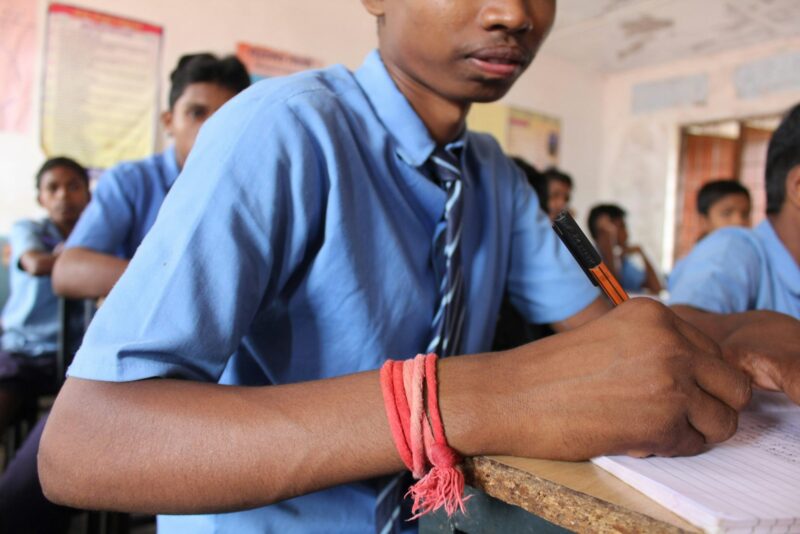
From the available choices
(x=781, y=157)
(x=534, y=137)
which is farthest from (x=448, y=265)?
(x=534, y=137)

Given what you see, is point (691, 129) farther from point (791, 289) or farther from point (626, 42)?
point (791, 289)

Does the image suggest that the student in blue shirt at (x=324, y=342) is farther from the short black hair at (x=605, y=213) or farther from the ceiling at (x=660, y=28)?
the short black hair at (x=605, y=213)

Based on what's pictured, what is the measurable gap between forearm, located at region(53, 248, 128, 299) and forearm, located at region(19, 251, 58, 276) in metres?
0.72

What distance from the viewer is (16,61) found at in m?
3.00

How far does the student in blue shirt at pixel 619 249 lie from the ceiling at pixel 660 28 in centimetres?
134

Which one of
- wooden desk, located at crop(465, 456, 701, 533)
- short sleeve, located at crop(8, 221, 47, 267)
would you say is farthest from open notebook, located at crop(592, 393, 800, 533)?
short sleeve, located at crop(8, 221, 47, 267)

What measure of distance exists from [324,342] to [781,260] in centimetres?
103

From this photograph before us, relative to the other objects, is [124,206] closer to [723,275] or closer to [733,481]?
[723,275]

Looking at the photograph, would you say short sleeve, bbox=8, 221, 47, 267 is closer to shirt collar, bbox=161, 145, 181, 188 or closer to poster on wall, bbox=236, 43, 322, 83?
shirt collar, bbox=161, 145, 181, 188

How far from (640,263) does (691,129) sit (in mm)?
1240

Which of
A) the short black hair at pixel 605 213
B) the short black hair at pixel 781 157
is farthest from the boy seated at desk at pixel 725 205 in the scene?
the short black hair at pixel 781 157

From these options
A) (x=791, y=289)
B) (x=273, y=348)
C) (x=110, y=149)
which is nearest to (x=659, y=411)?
(x=273, y=348)

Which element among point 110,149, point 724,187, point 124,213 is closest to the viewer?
point 124,213

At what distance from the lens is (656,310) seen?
20.5 inches
